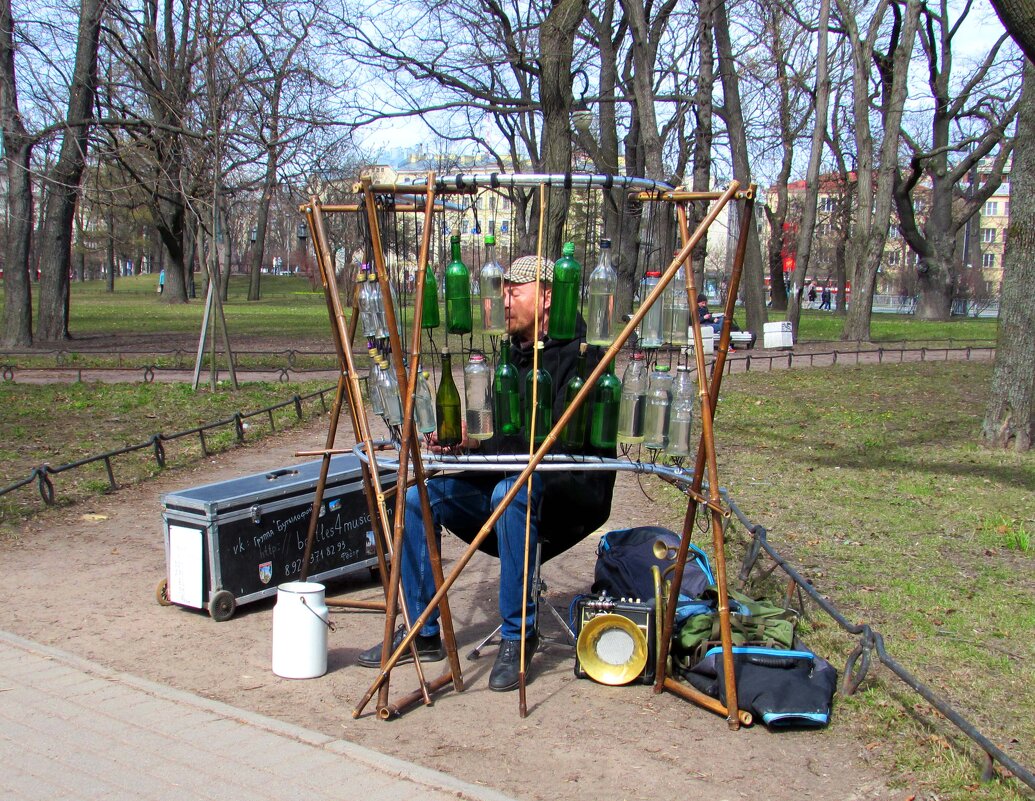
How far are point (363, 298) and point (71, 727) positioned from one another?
2.06 m

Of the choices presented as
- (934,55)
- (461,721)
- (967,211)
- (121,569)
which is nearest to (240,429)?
(121,569)

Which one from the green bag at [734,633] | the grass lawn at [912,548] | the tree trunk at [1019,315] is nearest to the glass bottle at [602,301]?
the green bag at [734,633]

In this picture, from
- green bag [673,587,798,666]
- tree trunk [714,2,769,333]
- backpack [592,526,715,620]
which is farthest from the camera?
tree trunk [714,2,769,333]

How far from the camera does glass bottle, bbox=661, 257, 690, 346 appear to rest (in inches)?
167

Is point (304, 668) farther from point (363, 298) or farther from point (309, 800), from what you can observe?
point (363, 298)

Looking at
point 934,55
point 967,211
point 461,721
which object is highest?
point 934,55

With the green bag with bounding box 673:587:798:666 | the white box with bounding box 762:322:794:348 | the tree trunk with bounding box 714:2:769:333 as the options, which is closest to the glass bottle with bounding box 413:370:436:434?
the green bag with bounding box 673:587:798:666

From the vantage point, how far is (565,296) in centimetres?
421

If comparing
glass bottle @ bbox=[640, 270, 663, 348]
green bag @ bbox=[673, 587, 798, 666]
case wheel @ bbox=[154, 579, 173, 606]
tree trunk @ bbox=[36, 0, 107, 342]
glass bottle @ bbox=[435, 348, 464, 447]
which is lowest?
case wheel @ bbox=[154, 579, 173, 606]

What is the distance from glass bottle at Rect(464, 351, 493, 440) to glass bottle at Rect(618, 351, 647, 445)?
0.57m

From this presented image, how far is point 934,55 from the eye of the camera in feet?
116

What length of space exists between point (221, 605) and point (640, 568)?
2067mm

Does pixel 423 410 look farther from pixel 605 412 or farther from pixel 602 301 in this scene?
pixel 602 301

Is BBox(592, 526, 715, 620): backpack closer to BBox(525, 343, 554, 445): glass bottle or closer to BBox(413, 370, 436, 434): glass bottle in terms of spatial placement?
BBox(525, 343, 554, 445): glass bottle
